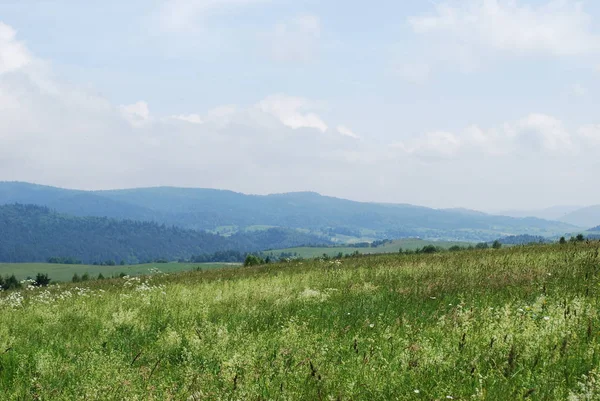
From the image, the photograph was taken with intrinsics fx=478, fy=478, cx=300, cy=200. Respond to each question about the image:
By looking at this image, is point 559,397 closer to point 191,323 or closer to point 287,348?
point 287,348

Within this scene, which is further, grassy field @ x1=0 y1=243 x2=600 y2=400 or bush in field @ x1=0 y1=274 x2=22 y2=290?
bush in field @ x1=0 y1=274 x2=22 y2=290

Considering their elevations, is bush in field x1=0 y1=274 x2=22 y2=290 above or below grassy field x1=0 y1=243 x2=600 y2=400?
below

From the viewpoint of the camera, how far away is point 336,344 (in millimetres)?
7293

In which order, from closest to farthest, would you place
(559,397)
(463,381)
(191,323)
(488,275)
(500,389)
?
1. (559,397)
2. (500,389)
3. (463,381)
4. (191,323)
5. (488,275)

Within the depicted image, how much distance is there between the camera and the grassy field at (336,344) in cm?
538

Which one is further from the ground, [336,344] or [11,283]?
[336,344]

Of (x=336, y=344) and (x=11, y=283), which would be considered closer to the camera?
(x=336, y=344)

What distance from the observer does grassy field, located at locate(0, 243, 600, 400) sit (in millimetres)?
5383

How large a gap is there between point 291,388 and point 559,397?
278cm

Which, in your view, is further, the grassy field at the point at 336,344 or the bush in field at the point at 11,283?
the bush in field at the point at 11,283

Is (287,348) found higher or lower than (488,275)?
lower

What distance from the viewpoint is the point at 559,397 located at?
453 centimetres

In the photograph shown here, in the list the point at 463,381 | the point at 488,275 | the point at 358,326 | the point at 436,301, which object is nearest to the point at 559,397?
the point at 463,381

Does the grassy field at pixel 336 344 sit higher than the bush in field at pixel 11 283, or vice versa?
the grassy field at pixel 336 344
